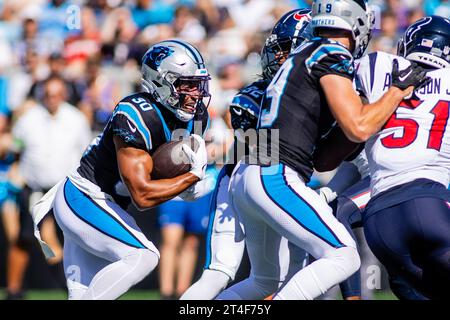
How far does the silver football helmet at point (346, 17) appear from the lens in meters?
4.86

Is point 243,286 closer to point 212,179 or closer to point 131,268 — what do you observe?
point 131,268

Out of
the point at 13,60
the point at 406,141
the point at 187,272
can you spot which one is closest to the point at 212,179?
the point at 187,272

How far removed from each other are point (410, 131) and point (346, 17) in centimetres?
68

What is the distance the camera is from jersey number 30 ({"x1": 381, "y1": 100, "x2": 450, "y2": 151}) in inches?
192

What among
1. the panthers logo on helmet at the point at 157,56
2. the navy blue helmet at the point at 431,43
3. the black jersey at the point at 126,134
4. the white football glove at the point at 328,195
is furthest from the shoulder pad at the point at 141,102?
the navy blue helmet at the point at 431,43

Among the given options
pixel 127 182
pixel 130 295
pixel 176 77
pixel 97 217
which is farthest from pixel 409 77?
pixel 130 295

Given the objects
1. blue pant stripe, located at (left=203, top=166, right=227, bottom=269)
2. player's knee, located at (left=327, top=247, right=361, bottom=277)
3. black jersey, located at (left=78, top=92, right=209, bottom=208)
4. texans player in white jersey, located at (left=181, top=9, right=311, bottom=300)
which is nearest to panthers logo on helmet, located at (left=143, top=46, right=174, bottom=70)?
black jersey, located at (left=78, top=92, right=209, bottom=208)

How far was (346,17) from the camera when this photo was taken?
486 centimetres

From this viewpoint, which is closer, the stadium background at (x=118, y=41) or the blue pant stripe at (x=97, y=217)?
the blue pant stripe at (x=97, y=217)

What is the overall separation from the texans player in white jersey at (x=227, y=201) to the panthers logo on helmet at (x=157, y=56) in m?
0.47

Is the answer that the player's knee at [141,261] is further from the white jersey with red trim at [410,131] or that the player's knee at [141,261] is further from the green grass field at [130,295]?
the green grass field at [130,295]

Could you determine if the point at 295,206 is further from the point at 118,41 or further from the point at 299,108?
the point at 118,41

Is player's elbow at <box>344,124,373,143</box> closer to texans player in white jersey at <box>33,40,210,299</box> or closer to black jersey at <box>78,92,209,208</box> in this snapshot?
texans player in white jersey at <box>33,40,210,299</box>

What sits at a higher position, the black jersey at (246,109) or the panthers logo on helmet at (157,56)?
the panthers logo on helmet at (157,56)
